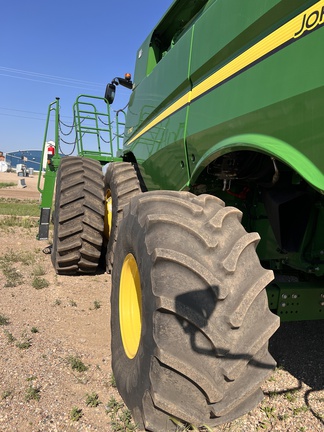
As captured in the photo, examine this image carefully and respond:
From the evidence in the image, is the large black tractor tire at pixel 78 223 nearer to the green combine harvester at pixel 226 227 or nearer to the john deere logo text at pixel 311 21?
the green combine harvester at pixel 226 227

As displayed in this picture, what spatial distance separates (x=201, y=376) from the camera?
1.59 m

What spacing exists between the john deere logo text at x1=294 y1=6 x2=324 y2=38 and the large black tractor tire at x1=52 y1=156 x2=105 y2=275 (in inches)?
134

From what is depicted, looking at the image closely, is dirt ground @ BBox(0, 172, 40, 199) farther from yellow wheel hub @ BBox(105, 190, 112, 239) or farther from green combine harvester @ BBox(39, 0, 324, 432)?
green combine harvester @ BBox(39, 0, 324, 432)

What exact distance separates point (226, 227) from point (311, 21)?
892mm

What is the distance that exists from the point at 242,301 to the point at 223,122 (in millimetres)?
925

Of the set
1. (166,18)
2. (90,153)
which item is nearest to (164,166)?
(166,18)

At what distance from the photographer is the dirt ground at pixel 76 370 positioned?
2.08 m

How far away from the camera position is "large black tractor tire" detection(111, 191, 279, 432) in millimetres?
1601

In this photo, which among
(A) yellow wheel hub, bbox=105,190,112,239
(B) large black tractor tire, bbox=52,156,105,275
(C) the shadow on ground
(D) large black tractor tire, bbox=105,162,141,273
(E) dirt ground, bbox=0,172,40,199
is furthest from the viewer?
(E) dirt ground, bbox=0,172,40,199

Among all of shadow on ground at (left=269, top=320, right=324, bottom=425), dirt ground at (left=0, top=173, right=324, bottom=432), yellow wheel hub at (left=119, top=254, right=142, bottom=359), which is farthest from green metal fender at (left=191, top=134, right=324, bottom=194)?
shadow on ground at (left=269, top=320, right=324, bottom=425)

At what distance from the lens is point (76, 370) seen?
8.41 ft

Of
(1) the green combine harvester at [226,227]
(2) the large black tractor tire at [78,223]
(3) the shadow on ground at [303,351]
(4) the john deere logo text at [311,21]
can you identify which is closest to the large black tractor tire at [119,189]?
(2) the large black tractor tire at [78,223]

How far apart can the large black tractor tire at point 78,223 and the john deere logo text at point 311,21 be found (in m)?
3.41

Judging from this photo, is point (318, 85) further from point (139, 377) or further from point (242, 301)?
point (139, 377)
